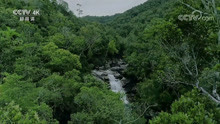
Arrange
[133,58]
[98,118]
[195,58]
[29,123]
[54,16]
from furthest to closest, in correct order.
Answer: [54,16]
[133,58]
[98,118]
[195,58]
[29,123]

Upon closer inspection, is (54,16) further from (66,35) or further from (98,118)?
(98,118)

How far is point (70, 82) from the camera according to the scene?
2045 centimetres

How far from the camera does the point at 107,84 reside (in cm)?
2619

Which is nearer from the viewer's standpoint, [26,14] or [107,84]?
[107,84]

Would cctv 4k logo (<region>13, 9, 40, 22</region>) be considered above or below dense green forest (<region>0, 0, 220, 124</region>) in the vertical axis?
above

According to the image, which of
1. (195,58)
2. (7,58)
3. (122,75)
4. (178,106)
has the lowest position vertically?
(122,75)

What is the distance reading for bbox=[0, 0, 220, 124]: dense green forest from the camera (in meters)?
7.10

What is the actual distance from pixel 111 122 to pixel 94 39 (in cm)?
2368

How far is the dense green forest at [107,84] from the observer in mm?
7098

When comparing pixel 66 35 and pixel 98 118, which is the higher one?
pixel 66 35

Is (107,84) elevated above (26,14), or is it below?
below

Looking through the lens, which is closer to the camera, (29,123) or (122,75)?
(29,123)

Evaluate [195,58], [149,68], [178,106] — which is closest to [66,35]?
[149,68]

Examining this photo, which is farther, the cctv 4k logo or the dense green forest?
the cctv 4k logo
